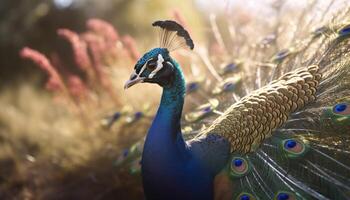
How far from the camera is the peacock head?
217 centimetres

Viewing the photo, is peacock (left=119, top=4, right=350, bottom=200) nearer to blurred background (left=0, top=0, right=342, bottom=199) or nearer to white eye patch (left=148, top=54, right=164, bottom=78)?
white eye patch (left=148, top=54, right=164, bottom=78)

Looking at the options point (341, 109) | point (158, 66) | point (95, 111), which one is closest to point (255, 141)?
point (341, 109)

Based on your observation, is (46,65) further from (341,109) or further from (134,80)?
(341,109)

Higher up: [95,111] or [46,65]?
[46,65]

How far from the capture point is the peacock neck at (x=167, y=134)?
7.21 feet

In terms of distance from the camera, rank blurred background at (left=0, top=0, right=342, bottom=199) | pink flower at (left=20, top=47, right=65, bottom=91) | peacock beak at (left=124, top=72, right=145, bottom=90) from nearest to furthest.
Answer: peacock beak at (left=124, top=72, right=145, bottom=90) < blurred background at (left=0, top=0, right=342, bottom=199) < pink flower at (left=20, top=47, right=65, bottom=91)

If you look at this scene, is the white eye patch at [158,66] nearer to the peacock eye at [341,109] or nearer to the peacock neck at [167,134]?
the peacock neck at [167,134]

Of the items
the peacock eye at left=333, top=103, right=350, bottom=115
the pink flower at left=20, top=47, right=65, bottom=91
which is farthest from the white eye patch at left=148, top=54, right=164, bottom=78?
the pink flower at left=20, top=47, right=65, bottom=91

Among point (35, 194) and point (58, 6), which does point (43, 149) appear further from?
point (58, 6)

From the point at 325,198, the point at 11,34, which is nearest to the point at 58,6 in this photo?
the point at 11,34

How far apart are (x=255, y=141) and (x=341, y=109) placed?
0.40 metres

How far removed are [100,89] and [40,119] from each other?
3.73 ft

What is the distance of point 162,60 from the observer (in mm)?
2191

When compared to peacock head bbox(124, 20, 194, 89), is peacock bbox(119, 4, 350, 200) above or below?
below
